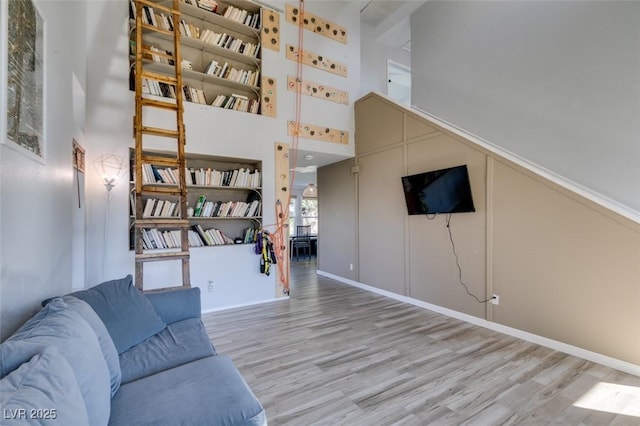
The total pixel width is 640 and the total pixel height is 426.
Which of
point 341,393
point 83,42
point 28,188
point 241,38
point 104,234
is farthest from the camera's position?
point 241,38

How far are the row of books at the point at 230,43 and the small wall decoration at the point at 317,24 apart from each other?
788 millimetres

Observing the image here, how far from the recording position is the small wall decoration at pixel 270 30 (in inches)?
161

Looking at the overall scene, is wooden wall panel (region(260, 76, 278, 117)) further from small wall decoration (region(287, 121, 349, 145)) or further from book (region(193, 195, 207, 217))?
book (region(193, 195, 207, 217))

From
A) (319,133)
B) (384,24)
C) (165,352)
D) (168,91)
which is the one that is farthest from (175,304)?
(384,24)

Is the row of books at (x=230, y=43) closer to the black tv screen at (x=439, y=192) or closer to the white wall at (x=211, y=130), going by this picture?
the white wall at (x=211, y=130)

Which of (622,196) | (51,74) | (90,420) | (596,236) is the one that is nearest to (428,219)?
(596,236)

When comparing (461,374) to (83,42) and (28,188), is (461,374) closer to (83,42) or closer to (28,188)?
(28,188)

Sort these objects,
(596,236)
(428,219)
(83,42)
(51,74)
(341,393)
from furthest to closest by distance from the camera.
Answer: (428,219) → (83,42) → (596,236) → (341,393) → (51,74)

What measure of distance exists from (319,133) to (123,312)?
3.60 metres

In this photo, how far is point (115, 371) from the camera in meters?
1.29

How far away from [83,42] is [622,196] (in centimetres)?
591

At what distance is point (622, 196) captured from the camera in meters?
2.97

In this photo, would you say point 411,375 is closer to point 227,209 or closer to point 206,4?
point 227,209

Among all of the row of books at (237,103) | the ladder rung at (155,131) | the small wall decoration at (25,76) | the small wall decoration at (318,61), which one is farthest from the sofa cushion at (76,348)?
the small wall decoration at (318,61)
